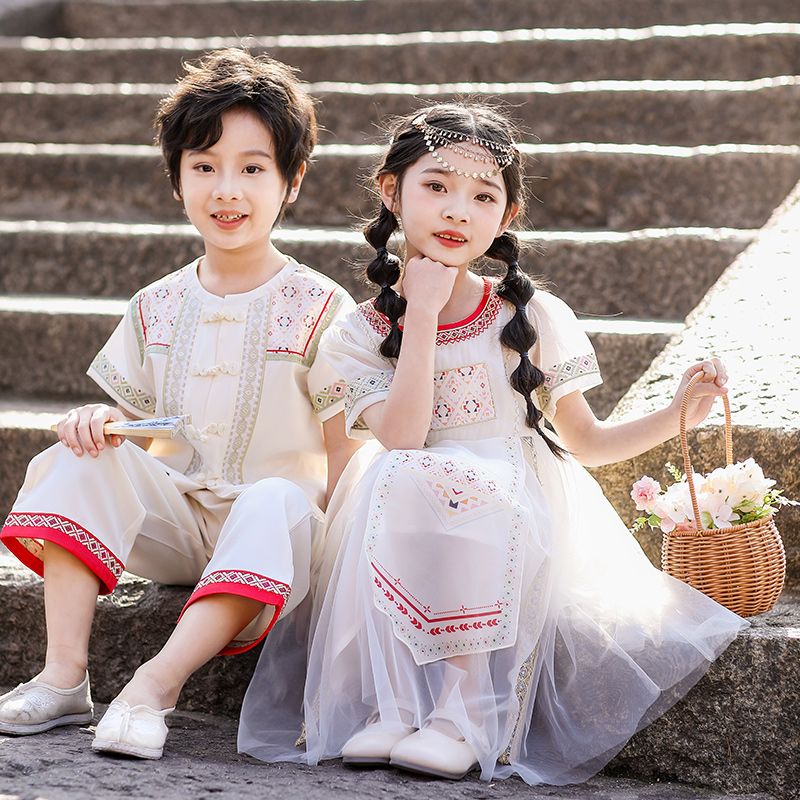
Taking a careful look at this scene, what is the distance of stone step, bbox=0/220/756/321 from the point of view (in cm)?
318

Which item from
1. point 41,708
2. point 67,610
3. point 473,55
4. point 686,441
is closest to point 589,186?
point 473,55

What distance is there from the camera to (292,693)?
2.15m

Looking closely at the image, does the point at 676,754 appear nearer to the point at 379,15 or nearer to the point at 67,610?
the point at 67,610

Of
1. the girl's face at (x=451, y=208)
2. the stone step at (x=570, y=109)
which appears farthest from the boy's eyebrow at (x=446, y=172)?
the stone step at (x=570, y=109)

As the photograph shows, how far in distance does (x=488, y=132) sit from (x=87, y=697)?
119 centimetres

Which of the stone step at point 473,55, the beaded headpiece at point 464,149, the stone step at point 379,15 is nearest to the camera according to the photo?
the beaded headpiece at point 464,149

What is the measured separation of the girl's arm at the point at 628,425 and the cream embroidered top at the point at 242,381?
436mm

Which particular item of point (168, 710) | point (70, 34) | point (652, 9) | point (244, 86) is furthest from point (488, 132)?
point (70, 34)

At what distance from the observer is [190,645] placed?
200 cm

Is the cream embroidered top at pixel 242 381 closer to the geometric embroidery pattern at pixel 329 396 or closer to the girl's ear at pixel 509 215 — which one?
the geometric embroidery pattern at pixel 329 396

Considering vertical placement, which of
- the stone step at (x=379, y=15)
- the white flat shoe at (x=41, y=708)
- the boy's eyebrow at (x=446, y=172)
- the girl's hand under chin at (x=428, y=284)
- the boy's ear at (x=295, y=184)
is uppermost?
the stone step at (x=379, y=15)

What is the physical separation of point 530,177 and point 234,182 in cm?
136

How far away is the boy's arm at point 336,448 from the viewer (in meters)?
2.37

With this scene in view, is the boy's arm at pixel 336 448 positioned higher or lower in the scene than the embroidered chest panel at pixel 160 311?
lower
